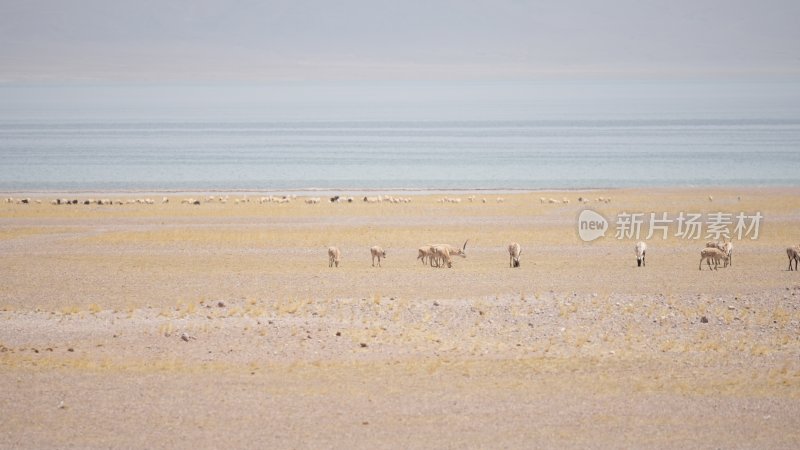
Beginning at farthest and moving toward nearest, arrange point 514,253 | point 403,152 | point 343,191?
point 403,152, point 343,191, point 514,253

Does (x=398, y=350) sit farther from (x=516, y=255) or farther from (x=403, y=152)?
(x=403, y=152)

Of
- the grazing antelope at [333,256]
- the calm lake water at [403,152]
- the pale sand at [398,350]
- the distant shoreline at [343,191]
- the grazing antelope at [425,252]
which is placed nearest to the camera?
the pale sand at [398,350]

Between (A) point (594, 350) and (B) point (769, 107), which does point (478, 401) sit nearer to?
(A) point (594, 350)

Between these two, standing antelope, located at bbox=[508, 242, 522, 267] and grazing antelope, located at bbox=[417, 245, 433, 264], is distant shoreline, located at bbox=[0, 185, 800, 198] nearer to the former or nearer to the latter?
grazing antelope, located at bbox=[417, 245, 433, 264]

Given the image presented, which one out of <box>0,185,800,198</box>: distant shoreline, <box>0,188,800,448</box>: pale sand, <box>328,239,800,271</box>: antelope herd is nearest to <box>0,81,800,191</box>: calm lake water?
<box>0,185,800,198</box>: distant shoreline

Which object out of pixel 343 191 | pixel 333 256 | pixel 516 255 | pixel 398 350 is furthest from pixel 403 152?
pixel 398 350

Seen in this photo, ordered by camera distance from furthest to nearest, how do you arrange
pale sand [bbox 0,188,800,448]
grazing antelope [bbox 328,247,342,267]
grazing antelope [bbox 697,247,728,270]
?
grazing antelope [bbox 328,247,342,267] < grazing antelope [bbox 697,247,728,270] < pale sand [bbox 0,188,800,448]

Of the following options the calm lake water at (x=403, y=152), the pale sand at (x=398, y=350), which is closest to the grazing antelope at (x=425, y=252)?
the pale sand at (x=398, y=350)

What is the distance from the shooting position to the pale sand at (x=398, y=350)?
12.9 meters

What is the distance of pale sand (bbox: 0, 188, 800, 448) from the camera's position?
42.2 feet

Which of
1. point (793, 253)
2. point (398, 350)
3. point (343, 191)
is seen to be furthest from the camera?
point (343, 191)

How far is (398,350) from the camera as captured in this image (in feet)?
54.5

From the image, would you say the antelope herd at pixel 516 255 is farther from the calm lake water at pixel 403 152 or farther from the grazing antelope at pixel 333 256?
the calm lake water at pixel 403 152

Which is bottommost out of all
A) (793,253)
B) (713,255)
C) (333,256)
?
A: (333,256)
